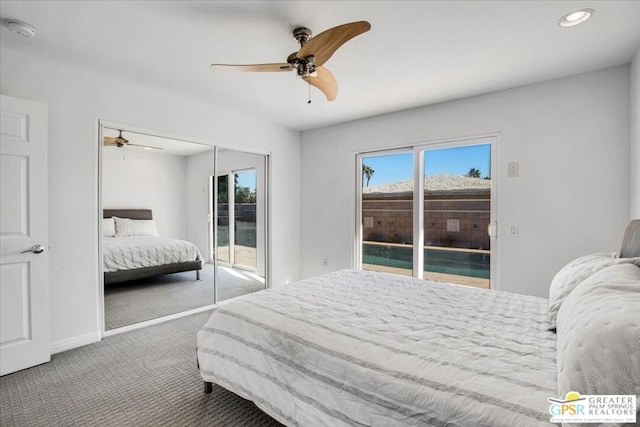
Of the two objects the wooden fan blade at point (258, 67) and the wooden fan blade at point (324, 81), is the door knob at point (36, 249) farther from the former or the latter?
the wooden fan blade at point (324, 81)

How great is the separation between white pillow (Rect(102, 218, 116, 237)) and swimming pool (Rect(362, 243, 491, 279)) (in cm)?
317

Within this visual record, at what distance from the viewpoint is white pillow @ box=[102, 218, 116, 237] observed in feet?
9.82

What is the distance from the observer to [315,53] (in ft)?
6.32

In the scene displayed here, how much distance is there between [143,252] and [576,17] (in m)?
4.55

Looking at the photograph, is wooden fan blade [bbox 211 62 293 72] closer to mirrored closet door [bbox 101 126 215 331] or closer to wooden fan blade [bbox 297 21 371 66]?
wooden fan blade [bbox 297 21 371 66]

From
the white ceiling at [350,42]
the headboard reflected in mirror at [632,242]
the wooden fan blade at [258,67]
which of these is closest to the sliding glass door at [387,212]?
the white ceiling at [350,42]

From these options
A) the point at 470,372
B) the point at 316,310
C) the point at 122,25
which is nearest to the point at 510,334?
the point at 470,372

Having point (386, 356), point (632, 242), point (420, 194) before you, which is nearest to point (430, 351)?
point (386, 356)

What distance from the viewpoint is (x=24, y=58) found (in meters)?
2.46

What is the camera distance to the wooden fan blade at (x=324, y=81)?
226cm


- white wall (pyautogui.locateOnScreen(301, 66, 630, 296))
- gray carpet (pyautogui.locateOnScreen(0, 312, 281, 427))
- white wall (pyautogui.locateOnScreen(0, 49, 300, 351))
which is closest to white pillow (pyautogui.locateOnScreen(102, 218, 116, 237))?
white wall (pyautogui.locateOnScreen(0, 49, 300, 351))

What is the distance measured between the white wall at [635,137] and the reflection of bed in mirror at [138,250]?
4573 mm

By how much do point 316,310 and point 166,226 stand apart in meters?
2.63

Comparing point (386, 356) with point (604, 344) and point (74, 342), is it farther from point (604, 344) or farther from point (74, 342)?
point (74, 342)
